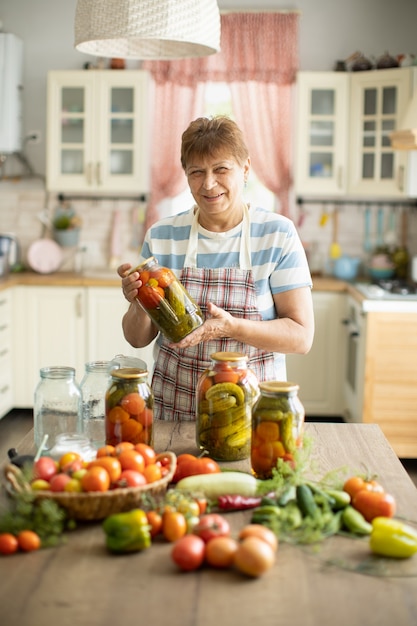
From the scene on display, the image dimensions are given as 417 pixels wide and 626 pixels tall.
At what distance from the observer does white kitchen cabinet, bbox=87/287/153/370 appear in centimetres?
521

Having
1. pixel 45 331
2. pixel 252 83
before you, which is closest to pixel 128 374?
pixel 45 331

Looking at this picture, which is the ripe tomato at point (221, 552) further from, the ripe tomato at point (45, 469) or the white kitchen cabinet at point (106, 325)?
the white kitchen cabinet at point (106, 325)

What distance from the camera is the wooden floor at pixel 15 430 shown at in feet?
15.3

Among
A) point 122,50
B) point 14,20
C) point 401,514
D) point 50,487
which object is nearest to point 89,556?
point 50,487

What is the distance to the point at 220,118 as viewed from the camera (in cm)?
230

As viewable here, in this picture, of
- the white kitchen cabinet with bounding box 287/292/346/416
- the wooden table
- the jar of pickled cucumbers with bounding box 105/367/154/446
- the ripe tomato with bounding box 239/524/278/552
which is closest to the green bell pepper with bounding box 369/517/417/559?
the wooden table

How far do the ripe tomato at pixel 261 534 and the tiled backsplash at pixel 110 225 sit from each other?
4350 millimetres

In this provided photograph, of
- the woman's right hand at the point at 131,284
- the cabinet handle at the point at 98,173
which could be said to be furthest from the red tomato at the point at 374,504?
the cabinet handle at the point at 98,173

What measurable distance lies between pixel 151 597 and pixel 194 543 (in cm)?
13

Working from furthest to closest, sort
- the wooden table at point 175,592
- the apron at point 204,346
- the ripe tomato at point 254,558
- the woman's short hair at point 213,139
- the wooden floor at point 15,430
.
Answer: the wooden floor at point 15,430 → the apron at point 204,346 → the woman's short hair at point 213,139 → the ripe tomato at point 254,558 → the wooden table at point 175,592

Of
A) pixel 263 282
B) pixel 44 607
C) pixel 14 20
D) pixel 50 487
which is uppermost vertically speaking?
pixel 14 20

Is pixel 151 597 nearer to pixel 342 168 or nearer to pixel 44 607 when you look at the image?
pixel 44 607

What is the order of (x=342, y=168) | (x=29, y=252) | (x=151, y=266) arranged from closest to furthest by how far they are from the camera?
(x=151, y=266), (x=342, y=168), (x=29, y=252)

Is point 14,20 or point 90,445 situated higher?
point 14,20
